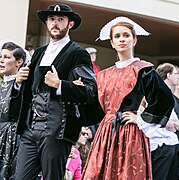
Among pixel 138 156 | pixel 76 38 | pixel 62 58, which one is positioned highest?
pixel 62 58

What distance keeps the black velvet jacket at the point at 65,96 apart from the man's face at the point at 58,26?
0.29 ft

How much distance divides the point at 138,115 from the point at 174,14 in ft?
22.0

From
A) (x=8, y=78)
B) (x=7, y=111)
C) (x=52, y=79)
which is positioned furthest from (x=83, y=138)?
(x=52, y=79)

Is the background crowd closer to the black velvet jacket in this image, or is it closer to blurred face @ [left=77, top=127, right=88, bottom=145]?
the black velvet jacket

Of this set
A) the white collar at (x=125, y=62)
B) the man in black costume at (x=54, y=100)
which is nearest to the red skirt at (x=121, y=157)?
the man in black costume at (x=54, y=100)

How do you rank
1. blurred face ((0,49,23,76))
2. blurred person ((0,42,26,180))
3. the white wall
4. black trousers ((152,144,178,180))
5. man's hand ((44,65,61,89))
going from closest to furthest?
man's hand ((44,65,61,89)) → blurred person ((0,42,26,180)) → blurred face ((0,49,23,76)) → black trousers ((152,144,178,180)) → the white wall

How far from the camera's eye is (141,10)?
968 cm

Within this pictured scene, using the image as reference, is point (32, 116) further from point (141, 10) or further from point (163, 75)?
point (141, 10)

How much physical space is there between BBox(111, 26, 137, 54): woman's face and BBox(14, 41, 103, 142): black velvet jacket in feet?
1.03

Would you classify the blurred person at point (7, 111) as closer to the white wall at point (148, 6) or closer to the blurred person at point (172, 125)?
the blurred person at point (172, 125)

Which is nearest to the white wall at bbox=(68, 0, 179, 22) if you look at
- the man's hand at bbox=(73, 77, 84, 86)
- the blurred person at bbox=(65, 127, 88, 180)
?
the blurred person at bbox=(65, 127, 88, 180)

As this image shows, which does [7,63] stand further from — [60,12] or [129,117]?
[129,117]

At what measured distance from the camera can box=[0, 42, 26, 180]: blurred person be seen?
173 inches

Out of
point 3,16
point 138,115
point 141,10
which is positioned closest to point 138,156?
point 138,115
